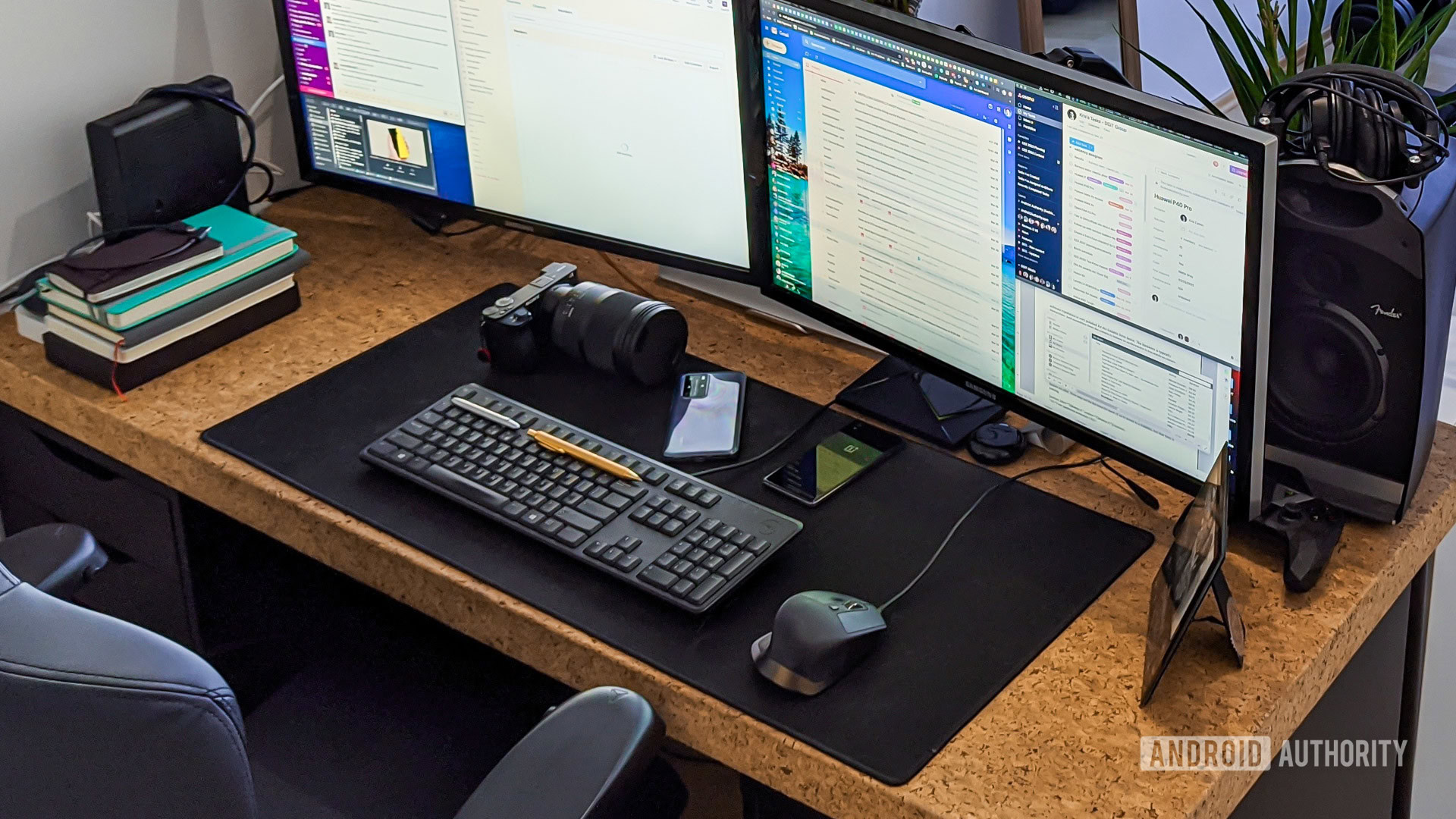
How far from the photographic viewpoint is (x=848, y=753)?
100 cm

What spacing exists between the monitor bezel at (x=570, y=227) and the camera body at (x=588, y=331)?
0.29 feet

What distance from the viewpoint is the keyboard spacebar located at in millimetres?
1242

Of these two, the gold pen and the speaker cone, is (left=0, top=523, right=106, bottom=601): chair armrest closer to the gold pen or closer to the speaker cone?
the gold pen

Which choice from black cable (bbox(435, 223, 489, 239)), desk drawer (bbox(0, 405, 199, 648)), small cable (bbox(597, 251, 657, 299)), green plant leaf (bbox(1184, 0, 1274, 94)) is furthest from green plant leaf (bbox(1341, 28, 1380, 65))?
desk drawer (bbox(0, 405, 199, 648))

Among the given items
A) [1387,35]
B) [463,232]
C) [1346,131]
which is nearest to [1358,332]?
[1346,131]

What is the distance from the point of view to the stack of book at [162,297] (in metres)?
1.44

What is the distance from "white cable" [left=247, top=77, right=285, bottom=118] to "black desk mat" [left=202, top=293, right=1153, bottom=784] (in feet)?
1.62

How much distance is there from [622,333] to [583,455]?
0.17m

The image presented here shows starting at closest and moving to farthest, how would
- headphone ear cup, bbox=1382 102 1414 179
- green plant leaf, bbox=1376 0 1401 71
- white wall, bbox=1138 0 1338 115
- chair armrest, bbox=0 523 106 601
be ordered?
1. headphone ear cup, bbox=1382 102 1414 179
2. chair armrest, bbox=0 523 106 601
3. green plant leaf, bbox=1376 0 1401 71
4. white wall, bbox=1138 0 1338 115

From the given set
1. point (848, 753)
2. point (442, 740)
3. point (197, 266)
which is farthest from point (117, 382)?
point (848, 753)

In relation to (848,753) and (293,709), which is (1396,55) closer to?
(848,753)

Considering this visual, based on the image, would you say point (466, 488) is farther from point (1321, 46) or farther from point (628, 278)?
point (1321, 46)

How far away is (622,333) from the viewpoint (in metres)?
1.41

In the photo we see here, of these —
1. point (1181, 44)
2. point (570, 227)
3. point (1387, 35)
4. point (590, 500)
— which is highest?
point (1387, 35)
